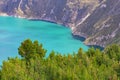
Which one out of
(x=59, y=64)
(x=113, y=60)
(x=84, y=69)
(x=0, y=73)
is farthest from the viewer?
(x=113, y=60)

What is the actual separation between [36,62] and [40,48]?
9823 millimetres

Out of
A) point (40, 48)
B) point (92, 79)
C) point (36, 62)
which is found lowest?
point (92, 79)

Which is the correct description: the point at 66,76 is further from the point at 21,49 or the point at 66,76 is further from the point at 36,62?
the point at 21,49

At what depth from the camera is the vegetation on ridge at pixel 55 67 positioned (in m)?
83.4

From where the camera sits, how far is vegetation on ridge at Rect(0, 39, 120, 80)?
8338 cm

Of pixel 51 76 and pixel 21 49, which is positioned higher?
pixel 21 49

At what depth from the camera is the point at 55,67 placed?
89625 millimetres

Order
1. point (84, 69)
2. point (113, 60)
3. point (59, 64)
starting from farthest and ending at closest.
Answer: point (113, 60) < point (59, 64) < point (84, 69)

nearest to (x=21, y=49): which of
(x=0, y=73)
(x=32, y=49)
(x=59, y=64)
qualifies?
(x=32, y=49)

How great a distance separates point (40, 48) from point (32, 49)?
12.4 ft

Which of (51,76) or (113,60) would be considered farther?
(113,60)

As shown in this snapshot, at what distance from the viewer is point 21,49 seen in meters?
98.4

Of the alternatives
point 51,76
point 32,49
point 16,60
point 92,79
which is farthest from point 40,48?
point 92,79

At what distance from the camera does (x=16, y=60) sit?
93.8 metres
